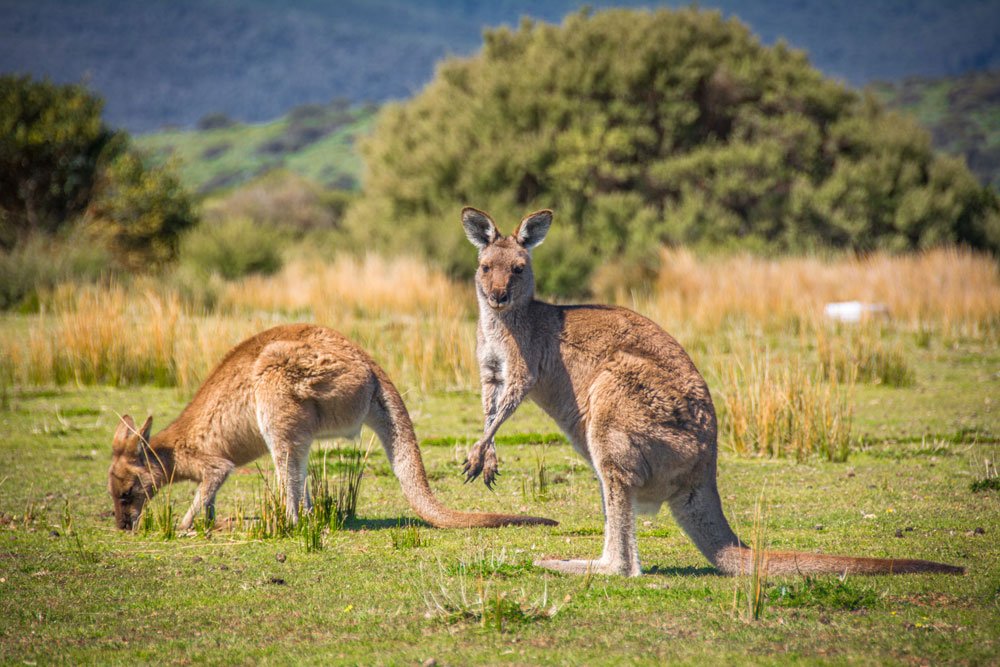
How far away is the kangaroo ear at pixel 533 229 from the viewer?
21.7ft

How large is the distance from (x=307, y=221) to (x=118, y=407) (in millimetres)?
34577

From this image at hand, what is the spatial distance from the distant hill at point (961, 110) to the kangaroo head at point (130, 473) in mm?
67093

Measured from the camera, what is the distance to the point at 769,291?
19562 mm

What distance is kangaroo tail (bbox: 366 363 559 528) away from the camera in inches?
262

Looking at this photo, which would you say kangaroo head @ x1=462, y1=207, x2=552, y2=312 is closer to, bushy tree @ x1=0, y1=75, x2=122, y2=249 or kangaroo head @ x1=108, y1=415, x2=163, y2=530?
kangaroo head @ x1=108, y1=415, x2=163, y2=530

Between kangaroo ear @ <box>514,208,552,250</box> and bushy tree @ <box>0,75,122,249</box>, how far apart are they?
2002 centimetres

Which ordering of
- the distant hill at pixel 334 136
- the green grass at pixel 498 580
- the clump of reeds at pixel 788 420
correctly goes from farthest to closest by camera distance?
1. the distant hill at pixel 334 136
2. the clump of reeds at pixel 788 420
3. the green grass at pixel 498 580

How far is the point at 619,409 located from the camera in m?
5.58

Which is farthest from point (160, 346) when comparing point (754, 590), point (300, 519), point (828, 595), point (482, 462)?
point (828, 595)

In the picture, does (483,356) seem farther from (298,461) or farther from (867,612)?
(867,612)

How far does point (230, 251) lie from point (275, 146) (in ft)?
280

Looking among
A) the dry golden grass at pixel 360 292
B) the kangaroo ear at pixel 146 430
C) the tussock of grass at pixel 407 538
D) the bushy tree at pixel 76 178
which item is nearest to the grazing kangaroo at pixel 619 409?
the tussock of grass at pixel 407 538

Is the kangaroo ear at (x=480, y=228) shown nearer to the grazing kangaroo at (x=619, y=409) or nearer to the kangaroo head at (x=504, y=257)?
the kangaroo head at (x=504, y=257)

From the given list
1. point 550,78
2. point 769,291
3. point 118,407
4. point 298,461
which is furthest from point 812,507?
point 550,78
